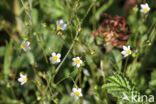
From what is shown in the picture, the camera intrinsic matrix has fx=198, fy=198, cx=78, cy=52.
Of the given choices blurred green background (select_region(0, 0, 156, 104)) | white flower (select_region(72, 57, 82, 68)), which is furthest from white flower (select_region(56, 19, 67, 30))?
white flower (select_region(72, 57, 82, 68))

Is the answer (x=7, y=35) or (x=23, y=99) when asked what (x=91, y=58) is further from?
(x=7, y=35)

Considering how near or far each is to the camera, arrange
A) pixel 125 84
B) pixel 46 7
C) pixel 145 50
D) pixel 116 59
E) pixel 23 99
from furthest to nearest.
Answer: pixel 46 7 < pixel 23 99 < pixel 145 50 < pixel 116 59 < pixel 125 84

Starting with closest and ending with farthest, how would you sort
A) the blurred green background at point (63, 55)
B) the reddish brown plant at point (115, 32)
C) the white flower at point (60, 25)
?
the white flower at point (60, 25) → the blurred green background at point (63, 55) → the reddish brown plant at point (115, 32)

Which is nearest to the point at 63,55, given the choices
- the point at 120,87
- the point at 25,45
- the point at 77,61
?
the point at 77,61

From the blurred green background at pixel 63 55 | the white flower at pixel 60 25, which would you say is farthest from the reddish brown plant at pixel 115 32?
the white flower at pixel 60 25

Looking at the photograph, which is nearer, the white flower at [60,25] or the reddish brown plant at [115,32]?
the white flower at [60,25]

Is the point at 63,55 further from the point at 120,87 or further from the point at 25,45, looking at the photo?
the point at 120,87

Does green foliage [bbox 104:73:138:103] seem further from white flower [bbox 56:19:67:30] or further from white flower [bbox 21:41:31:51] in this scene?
white flower [bbox 21:41:31:51]

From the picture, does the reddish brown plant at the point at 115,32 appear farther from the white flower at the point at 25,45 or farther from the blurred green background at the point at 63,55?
the white flower at the point at 25,45

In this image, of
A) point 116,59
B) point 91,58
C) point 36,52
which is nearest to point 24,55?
point 36,52
